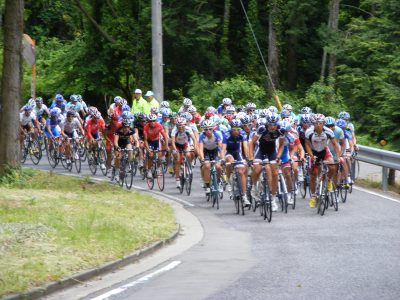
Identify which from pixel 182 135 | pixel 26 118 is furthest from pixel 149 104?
pixel 182 135

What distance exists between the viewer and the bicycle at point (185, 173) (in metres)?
23.5

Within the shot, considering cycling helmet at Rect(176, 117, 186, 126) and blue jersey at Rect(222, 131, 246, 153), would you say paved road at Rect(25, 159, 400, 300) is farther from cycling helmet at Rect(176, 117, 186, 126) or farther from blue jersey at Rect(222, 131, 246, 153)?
cycling helmet at Rect(176, 117, 186, 126)

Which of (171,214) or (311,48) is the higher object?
(311,48)

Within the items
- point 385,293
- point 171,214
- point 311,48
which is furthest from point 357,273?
point 311,48

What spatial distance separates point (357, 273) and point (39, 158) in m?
19.6

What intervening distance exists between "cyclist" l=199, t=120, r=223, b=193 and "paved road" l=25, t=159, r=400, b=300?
0.85m

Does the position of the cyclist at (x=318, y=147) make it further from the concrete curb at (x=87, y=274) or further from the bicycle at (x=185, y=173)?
the concrete curb at (x=87, y=274)

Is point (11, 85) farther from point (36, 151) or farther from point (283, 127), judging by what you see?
point (36, 151)

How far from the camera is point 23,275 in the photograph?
12.1 m

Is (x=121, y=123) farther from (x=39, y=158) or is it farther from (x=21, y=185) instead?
(x=39, y=158)

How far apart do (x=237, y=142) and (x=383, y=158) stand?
16.0ft

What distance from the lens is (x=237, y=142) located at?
21203 millimetres

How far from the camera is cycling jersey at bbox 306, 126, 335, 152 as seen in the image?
66.8 feet

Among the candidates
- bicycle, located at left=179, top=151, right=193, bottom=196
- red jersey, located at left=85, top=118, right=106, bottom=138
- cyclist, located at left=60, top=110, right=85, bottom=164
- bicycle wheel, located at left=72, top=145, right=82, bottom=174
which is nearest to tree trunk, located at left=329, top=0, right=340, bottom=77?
cyclist, located at left=60, top=110, right=85, bottom=164
